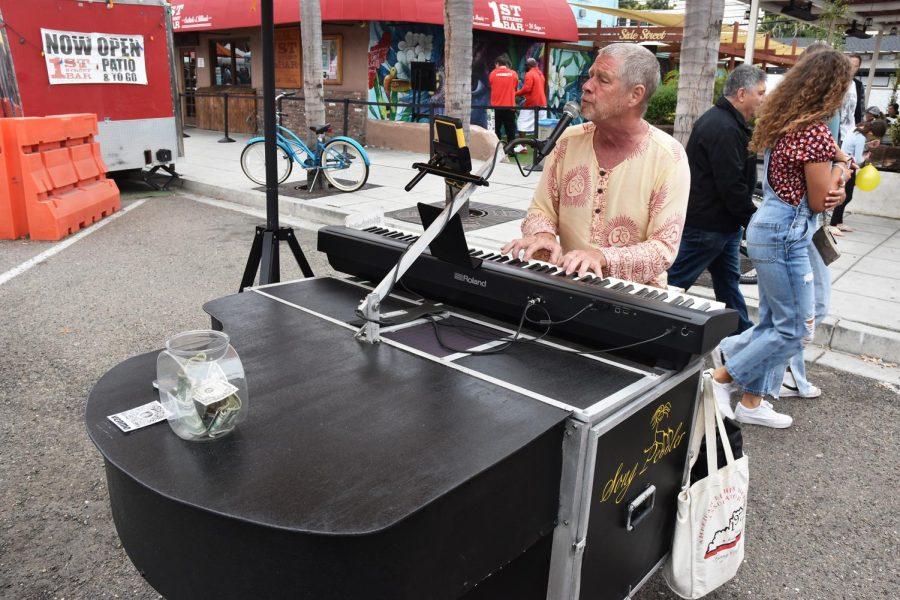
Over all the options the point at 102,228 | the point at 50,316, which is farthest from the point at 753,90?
the point at 102,228

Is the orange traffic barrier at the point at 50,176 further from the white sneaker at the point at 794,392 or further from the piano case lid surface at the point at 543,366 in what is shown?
the white sneaker at the point at 794,392

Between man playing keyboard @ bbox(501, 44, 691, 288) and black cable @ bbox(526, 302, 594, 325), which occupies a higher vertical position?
man playing keyboard @ bbox(501, 44, 691, 288)

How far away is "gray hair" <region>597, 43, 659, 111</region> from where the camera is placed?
2578 millimetres

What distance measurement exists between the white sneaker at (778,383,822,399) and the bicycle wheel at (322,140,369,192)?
299 inches

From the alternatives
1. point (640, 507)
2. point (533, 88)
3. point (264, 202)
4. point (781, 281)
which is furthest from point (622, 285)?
point (533, 88)

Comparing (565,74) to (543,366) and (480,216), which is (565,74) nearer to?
(480,216)

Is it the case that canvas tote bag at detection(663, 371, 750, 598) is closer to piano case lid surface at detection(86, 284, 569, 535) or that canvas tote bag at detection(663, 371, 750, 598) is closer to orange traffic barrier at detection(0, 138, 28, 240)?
piano case lid surface at detection(86, 284, 569, 535)

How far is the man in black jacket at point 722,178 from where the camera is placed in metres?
4.36

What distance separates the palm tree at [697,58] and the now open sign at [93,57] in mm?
8004

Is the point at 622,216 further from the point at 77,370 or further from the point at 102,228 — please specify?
the point at 102,228

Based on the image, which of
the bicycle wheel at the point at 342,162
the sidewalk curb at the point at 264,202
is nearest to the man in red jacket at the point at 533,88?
the bicycle wheel at the point at 342,162

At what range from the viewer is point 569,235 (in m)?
3.00

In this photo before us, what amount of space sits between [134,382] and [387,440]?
84cm

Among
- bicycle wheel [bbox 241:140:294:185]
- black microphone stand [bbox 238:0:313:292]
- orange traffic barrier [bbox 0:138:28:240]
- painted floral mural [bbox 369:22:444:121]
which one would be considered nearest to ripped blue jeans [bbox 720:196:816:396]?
black microphone stand [bbox 238:0:313:292]
